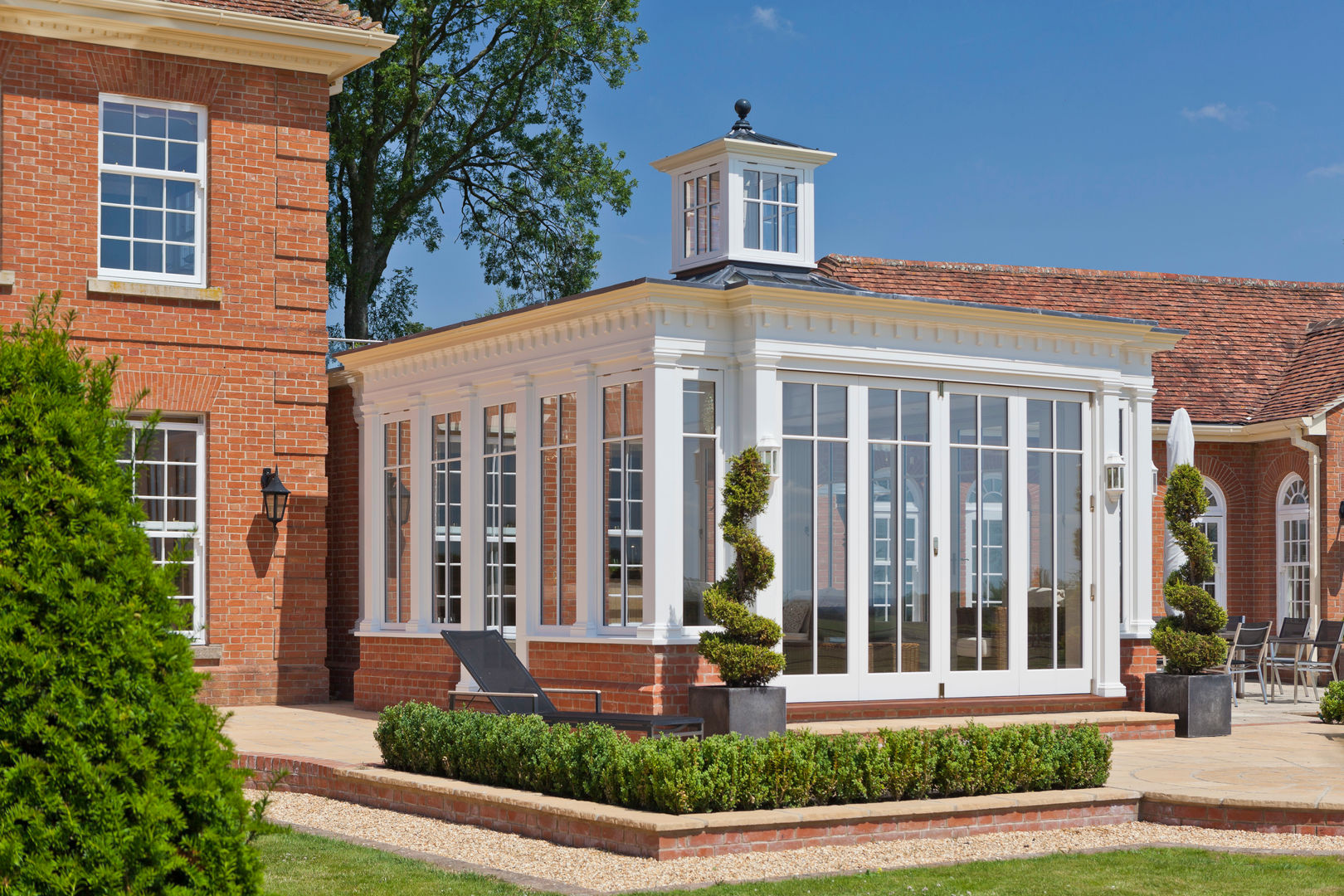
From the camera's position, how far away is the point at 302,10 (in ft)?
56.1

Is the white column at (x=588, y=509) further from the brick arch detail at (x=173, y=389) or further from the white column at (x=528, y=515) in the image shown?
the brick arch detail at (x=173, y=389)

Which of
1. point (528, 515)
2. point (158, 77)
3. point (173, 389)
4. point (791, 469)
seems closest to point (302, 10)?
point (158, 77)

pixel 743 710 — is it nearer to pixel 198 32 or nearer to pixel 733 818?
pixel 733 818

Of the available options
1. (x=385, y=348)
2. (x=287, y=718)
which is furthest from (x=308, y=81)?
(x=287, y=718)

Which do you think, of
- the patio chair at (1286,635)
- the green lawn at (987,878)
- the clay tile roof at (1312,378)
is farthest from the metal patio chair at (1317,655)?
the green lawn at (987,878)

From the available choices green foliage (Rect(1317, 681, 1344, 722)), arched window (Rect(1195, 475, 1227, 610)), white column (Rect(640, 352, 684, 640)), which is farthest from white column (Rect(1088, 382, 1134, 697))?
arched window (Rect(1195, 475, 1227, 610))

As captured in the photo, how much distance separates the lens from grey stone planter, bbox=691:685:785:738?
36.3 ft

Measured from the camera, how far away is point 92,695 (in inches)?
167

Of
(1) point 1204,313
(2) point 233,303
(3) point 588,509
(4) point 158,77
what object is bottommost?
(3) point 588,509

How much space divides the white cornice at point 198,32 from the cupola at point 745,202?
5.01 meters

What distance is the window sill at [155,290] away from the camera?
51.3 feet

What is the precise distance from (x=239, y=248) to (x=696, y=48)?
85.3ft

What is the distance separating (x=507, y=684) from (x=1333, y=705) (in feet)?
26.0

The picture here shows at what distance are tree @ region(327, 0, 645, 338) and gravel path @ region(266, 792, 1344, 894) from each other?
66.9ft
